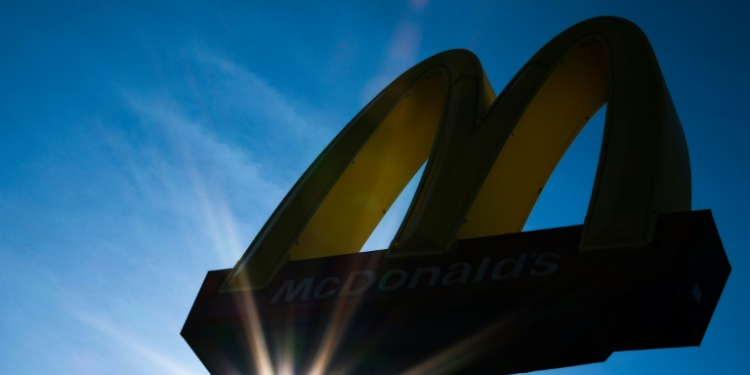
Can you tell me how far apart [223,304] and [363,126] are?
351cm

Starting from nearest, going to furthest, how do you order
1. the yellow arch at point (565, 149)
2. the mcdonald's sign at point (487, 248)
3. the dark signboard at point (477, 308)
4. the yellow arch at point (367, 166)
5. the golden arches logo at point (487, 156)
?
the dark signboard at point (477, 308)
the mcdonald's sign at point (487, 248)
the yellow arch at point (565, 149)
the golden arches logo at point (487, 156)
the yellow arch at point (367, 166)

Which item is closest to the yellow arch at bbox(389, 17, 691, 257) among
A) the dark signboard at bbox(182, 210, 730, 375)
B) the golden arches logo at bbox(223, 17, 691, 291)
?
the golden arches logo at bbox(223, 17, 691, 291)

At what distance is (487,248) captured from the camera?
1001 centimetres

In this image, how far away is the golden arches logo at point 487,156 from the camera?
10.0 metres

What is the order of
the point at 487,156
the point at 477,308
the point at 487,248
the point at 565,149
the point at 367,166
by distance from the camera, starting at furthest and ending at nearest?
the point at 367,166
the point at 565,149
the point at 487,156
the point at 487,248
the point at 477,308

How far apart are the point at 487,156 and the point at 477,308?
7.61 feet

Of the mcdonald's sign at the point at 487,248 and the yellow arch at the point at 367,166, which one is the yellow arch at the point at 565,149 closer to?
the mcdonald's sign at the point at 487,248

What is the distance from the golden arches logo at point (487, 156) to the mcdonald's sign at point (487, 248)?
0.08 ft

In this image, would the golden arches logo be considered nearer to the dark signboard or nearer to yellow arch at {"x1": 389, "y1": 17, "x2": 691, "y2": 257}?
yellow arch at {"x1": 389, "y1": 17, "x2": 691, "y2": 257}

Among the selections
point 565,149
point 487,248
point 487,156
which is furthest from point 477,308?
point 565,149

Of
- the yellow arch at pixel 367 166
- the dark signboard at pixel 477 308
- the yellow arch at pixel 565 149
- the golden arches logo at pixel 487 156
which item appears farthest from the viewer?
the yellow arch at pixel 367 166

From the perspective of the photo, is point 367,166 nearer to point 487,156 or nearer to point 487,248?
point 487,156

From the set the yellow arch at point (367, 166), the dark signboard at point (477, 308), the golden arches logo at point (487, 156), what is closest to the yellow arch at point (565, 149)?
the golden arches logo at point (487, 156)

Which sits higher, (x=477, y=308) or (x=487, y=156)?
(x=487, y=156)
